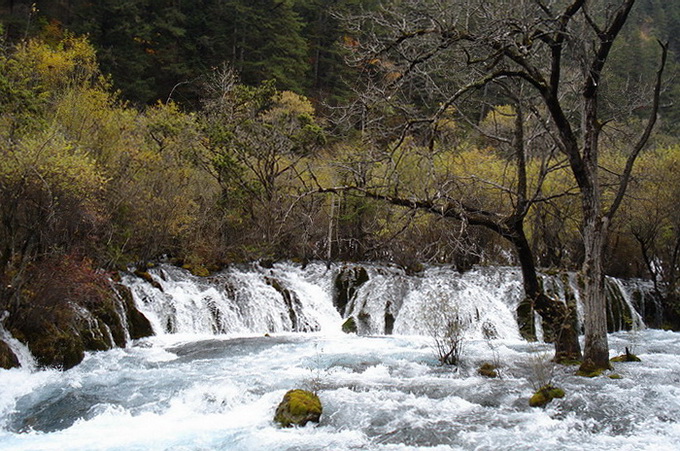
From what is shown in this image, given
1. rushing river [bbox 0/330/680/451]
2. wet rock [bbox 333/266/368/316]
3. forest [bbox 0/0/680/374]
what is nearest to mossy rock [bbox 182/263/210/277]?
forest [bbox 0/0/680/374]

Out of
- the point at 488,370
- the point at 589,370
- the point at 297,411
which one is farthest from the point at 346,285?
the point at 297,411

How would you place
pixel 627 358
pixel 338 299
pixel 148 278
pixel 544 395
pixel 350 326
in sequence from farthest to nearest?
pixel 338 299 < pixel 350 326 < pixel 148 278 < pixel 627 358 < pixel 544 395

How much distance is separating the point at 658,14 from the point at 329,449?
6663cm

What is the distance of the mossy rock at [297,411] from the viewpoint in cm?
768

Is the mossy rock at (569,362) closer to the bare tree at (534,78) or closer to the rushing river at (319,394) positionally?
the rushing river at (319,394)

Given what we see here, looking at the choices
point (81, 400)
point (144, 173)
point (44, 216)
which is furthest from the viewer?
point (144, 173)

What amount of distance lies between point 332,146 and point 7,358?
21.8 meters

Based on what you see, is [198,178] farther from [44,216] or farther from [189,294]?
[44,216]

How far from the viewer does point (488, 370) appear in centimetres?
1055

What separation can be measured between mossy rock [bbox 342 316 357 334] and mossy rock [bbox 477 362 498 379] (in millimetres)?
6585

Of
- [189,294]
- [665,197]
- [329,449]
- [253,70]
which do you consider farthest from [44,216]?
[253,70]

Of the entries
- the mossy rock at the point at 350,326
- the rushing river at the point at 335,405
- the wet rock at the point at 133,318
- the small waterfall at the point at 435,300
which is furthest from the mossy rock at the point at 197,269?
the rushing river at the point at 335,405

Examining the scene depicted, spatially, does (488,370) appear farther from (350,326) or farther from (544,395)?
(350,326)

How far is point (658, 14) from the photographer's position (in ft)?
189
